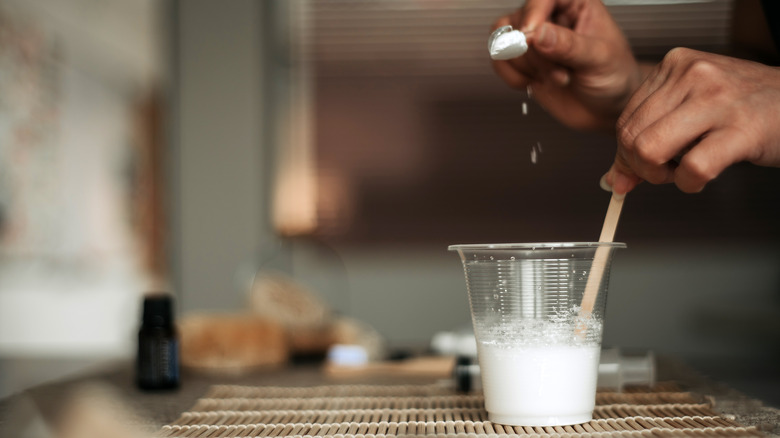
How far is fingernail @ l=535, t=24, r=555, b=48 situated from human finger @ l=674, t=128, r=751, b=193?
31 cm

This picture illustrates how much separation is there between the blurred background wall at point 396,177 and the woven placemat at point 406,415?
1.39 meters

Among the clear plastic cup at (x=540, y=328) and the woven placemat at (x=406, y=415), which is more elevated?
the clear plastic cup at (x=540, y=328)

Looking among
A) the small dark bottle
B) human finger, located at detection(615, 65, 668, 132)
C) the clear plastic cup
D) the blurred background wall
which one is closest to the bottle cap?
the small dark bottle

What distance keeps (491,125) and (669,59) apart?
173 centimetres

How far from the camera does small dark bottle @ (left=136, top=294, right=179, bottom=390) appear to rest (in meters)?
1.07

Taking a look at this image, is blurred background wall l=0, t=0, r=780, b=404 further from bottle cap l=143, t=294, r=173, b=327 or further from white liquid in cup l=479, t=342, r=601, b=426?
white liquid in cup l=479, t=342, r=601, b=426

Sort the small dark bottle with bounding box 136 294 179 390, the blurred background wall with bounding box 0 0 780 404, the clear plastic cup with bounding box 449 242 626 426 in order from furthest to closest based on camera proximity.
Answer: the blurred background wall with bounding box 0 0 780 404, the small dark bottle with bounding box 136 294 179 390, the clear plastic cup with bounding box 449 242 626 426

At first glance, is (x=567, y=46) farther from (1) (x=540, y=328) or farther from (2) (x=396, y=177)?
(2) (x=396, y=177)

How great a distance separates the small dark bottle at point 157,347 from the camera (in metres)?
1.07

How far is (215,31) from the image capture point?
8.56 ft

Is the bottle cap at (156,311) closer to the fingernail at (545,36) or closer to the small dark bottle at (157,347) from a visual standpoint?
the small dark bottle at (157,347)

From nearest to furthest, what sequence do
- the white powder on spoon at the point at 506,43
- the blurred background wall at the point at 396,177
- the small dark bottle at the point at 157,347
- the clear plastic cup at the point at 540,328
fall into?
the clear plastic cup at the point at 540,328
the white powder on spoon at the point at 506,43
the small dark bottle at the point at 157,347
the blurred background wall at the point at 396,177

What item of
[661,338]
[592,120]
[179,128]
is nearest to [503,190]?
[661,338]

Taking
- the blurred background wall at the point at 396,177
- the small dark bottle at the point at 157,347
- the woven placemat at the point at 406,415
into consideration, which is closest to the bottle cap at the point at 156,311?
the small dark bottle at the point at 157,347
